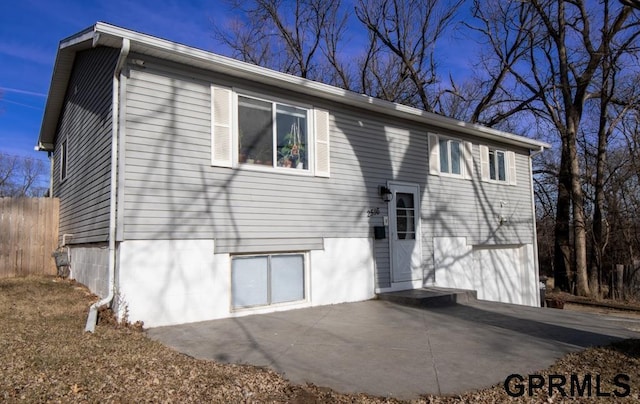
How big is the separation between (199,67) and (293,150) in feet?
6.97

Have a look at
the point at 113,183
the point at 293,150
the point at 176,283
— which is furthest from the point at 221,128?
the point at 176,283

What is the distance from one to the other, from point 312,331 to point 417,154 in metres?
5.62

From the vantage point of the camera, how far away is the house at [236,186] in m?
6.36

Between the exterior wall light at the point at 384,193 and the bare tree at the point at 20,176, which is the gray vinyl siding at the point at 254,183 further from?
the bare tree at the point at 20,176

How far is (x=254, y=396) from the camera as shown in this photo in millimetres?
3592

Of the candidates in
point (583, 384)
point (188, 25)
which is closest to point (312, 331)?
point (583, 384)

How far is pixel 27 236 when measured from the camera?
9711 millimetres

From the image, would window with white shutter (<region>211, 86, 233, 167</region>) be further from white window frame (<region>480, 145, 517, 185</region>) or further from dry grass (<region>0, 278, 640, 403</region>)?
white window frame (<region>480, 145, 517, 185</region>)

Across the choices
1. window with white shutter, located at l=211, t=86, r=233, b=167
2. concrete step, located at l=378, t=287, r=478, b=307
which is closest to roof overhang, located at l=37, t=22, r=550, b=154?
window with white shutter, located at l=211, t=86, r=233, b=167

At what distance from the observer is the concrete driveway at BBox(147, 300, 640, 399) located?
416cm

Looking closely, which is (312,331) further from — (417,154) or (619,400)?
(417,154)

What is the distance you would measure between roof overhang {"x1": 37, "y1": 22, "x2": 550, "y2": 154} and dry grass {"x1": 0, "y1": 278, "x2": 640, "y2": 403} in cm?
380

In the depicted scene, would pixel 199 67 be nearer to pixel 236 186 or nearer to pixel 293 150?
pixel 236 186

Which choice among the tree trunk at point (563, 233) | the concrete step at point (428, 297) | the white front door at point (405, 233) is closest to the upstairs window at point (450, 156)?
the white front door at point (405, 233)
